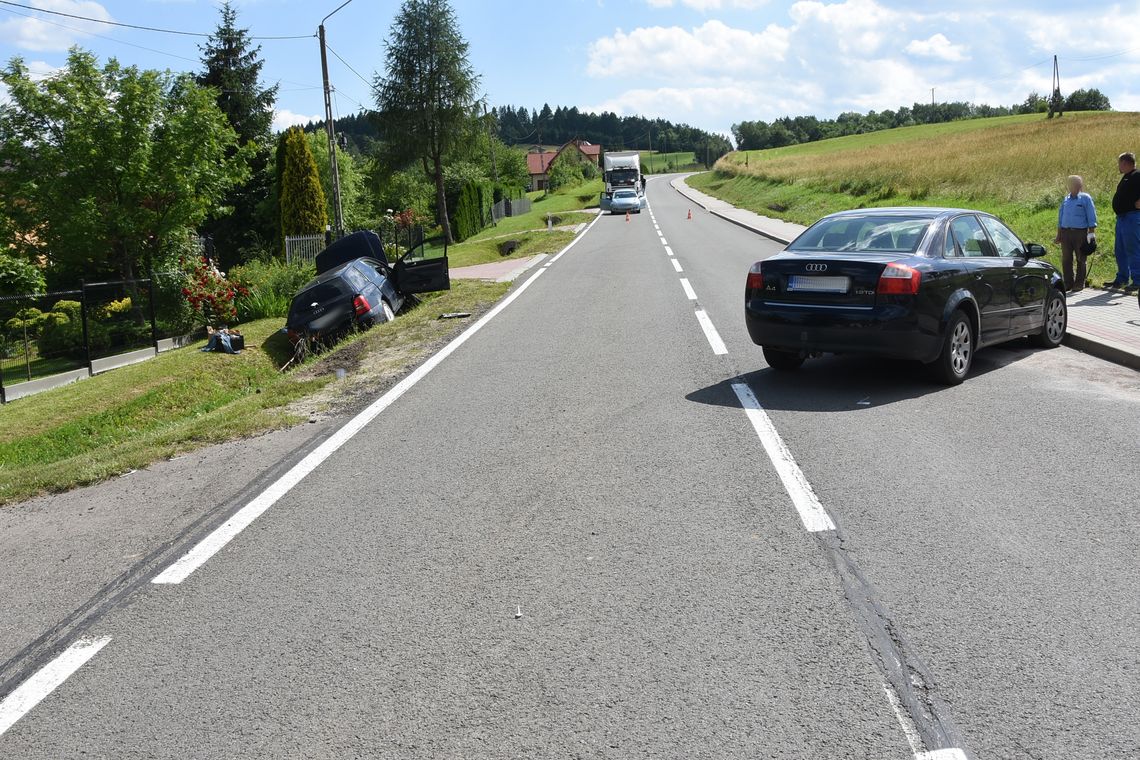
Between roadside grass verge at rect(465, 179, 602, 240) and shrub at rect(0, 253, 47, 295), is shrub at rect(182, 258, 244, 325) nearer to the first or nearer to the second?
shrub at rect(0, 253, 47, 295)

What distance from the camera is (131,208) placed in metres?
23.7

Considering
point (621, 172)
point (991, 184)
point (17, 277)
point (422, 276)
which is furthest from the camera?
point (621, 172)

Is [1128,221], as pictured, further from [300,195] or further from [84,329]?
[300,195]

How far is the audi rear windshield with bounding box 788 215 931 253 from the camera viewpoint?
841 centimetres

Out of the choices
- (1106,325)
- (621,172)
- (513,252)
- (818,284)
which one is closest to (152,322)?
(513,252)

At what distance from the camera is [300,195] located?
39156 millimetres

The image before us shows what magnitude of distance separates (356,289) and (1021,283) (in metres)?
9.91

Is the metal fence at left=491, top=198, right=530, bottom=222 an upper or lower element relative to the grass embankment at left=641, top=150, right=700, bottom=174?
lower

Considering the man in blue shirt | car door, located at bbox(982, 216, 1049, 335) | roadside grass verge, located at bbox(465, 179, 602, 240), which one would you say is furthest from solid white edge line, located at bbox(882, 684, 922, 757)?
roadside grass verge, located at bbox(465, 179, 602, 240)

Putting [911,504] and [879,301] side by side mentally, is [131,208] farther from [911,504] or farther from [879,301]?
[911,504]

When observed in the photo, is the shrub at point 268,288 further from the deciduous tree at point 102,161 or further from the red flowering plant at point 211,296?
the deciduous tree at point 102,161

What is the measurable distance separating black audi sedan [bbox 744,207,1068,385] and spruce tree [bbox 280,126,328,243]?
33.5 metres

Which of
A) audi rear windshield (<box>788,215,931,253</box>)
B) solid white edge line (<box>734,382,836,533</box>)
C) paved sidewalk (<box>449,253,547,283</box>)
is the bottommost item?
solid white edge line (<box>734,382,836,533</box>)

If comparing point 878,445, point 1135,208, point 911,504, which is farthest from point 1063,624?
point 1135,208
